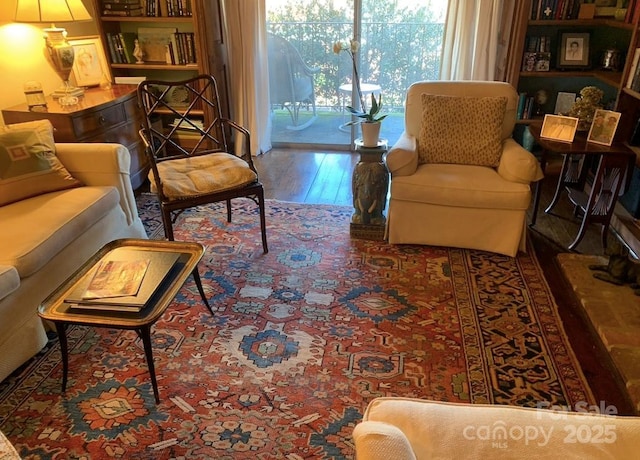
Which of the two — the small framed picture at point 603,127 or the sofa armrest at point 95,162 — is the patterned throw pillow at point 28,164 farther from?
the small framed picture at point 603,127

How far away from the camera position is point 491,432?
3.90 feet

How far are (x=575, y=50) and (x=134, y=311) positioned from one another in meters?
3.64

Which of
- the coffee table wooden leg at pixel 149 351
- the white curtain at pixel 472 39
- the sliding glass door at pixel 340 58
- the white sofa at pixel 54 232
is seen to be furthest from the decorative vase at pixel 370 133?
the coffee table wooden leg at pixel 149 351

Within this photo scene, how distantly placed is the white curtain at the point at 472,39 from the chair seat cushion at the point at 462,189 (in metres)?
1.42

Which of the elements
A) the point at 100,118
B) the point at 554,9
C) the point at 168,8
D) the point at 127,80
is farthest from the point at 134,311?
the point at 554,9

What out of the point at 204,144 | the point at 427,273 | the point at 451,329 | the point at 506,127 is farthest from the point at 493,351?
the point at 204,144

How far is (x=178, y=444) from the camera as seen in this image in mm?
1694

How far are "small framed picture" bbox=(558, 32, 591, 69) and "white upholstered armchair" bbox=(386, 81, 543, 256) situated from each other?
98cm

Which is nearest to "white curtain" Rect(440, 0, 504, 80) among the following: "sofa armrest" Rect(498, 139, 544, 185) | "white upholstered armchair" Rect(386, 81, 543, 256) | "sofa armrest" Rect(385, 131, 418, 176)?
"white upholstered armchair" Rect(386, 81, 543, 256)

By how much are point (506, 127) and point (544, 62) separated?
0.99 meters

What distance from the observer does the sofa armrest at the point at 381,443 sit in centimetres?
101

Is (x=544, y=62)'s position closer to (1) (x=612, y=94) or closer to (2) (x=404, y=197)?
(1) (x=612, y=94)

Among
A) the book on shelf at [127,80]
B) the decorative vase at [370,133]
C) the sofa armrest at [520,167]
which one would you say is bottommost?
the sofa armrest at [520,167]

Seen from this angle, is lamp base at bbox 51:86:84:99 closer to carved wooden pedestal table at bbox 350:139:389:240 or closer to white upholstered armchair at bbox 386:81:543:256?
carved wooden pedestal table at bbox 350:139:389:240
